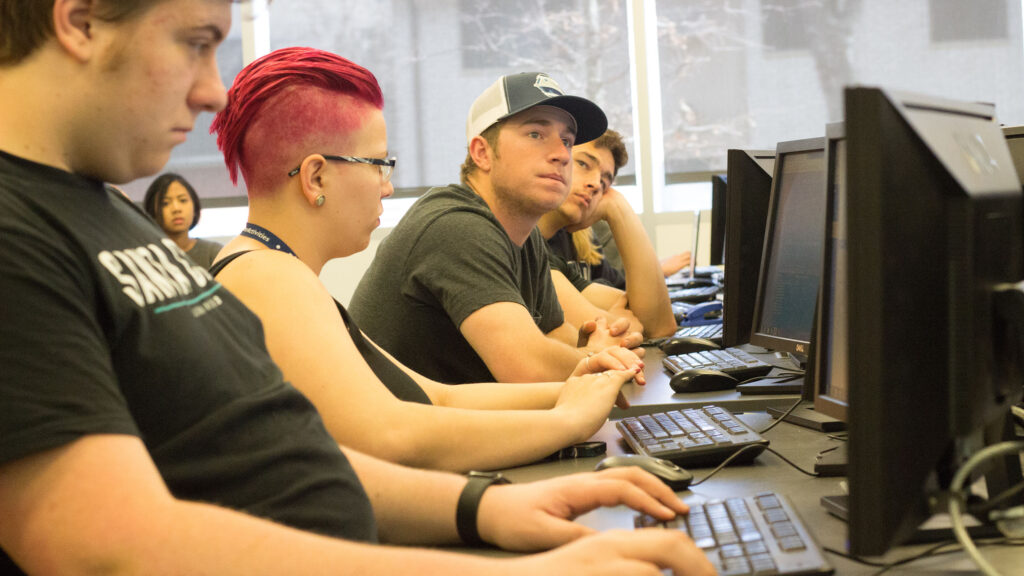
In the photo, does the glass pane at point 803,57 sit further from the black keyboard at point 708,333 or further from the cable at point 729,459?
the cable at point 729,459

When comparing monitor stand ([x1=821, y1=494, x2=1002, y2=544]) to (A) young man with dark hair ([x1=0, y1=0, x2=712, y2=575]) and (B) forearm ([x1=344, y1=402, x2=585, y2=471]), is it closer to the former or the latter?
(A) young man with dark hair ([x1=0, y1=0, x2=712, y2=575])

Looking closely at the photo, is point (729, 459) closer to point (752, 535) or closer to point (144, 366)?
point (752, 535)

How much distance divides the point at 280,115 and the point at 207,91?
22.2 inches

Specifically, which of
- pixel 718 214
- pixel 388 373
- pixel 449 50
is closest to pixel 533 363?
pixel 388 373

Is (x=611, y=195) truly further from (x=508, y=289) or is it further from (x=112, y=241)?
(x=112, y=241)

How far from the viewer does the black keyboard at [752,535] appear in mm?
815

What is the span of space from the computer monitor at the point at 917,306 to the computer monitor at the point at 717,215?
275 centimetres

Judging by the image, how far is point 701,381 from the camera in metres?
1.79

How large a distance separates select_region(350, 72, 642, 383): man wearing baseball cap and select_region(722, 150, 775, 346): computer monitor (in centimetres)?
37

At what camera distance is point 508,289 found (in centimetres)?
190

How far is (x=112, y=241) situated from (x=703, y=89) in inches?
191

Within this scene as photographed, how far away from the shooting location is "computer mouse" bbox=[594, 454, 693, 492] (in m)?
1.11

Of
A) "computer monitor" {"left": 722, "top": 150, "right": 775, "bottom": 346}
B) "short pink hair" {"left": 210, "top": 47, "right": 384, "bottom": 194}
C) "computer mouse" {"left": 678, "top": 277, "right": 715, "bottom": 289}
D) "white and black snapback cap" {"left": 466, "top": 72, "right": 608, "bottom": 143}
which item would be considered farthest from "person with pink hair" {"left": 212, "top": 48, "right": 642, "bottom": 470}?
"computer mouse" {"left": 678, "top": 277, "right": 715, "bottom": 289}

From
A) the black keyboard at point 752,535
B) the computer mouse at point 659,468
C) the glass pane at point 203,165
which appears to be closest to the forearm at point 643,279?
the computer mouse at point 659,468
